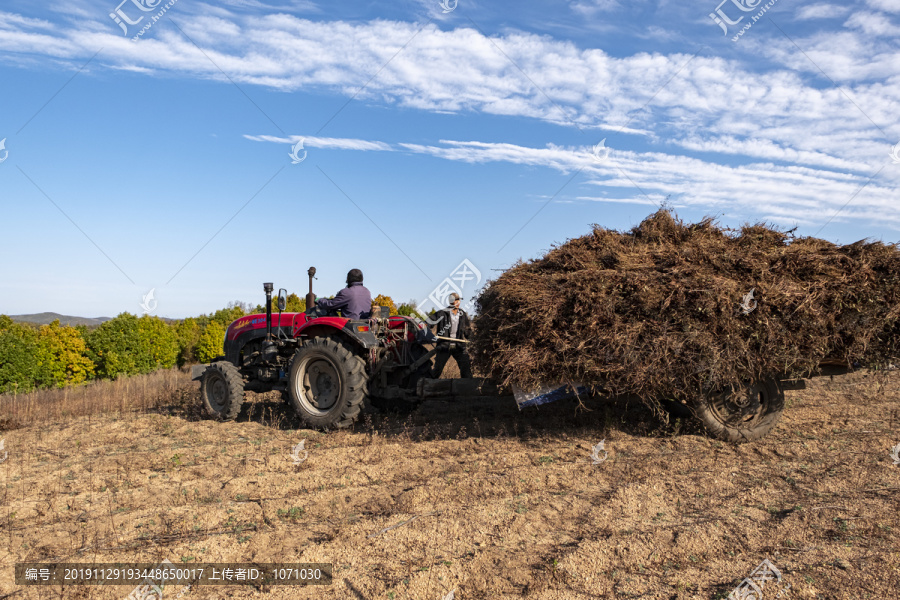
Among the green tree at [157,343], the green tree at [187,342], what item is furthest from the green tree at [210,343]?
the green tree at [157,343]

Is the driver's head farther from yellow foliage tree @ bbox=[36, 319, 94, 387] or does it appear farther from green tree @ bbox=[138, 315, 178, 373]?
green tree @ bbox=[138, 315, 178, 373]

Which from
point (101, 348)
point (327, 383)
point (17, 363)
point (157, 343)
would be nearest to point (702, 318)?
point (327, 383)

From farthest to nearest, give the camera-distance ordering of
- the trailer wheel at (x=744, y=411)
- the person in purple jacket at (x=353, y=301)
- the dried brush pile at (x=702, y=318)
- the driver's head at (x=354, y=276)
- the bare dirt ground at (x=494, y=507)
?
the driver's head at (x=354, y=276), the person in purple jacket at (x=353, y=301), the trailer wheel at (x=744, y=411), the dried brush pile at (x=702, y=318), the bare dirt ground at (x=494, y=507)

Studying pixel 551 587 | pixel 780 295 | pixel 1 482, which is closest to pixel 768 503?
pixel 780 295

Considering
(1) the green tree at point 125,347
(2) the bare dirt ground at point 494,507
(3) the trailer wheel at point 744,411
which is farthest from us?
(1) the green tree at point 125,347

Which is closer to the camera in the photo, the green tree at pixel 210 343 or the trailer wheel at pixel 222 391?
the trailer wheel at pixel 222 391

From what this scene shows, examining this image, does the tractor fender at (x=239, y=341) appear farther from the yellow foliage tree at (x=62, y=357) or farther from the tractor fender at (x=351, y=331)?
the yellow foliage tree at (x=62, y=357)

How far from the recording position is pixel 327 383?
7.04 metres

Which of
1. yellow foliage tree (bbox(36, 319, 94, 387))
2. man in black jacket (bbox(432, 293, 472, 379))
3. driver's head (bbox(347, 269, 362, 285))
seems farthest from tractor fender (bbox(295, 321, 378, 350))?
yellow foliage tree (bbox(36, 319, 94, 387))

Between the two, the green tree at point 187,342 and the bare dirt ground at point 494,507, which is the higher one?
the green tree at point 187,342

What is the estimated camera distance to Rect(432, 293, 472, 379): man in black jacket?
7.22m

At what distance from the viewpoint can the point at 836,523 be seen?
3469mm

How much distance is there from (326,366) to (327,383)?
0.22 metres

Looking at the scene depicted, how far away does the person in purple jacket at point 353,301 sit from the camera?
7133mm
